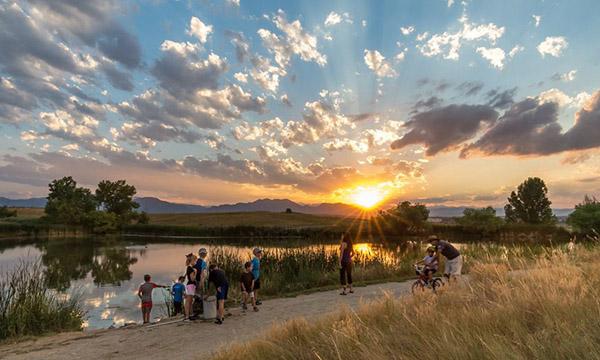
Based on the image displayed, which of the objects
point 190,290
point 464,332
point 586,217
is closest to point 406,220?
point 586,217

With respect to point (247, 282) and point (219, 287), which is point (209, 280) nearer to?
point (247, 282)

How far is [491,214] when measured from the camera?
208 feet

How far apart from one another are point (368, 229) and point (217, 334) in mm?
66307

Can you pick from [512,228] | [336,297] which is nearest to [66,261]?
[336,297]

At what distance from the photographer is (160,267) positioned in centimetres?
3062

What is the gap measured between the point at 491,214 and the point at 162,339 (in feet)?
211

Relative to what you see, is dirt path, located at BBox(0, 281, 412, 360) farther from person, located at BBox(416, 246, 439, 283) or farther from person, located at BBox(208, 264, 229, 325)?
person, located at BBox(416, 246, 439, 283)

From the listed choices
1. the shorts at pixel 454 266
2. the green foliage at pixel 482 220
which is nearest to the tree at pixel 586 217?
the green foliage at pixel 482 220

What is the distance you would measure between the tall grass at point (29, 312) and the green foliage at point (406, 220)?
62632mm

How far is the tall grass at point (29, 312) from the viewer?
11.1 m

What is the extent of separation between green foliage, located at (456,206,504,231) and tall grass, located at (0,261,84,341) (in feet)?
205

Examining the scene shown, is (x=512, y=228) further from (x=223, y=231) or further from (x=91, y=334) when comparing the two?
(x=91, y=334)

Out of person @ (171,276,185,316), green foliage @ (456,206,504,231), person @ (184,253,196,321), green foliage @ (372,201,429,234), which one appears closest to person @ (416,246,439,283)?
person @ (184,253,196,321)

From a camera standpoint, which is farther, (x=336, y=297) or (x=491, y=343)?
(x=336, y=297)
